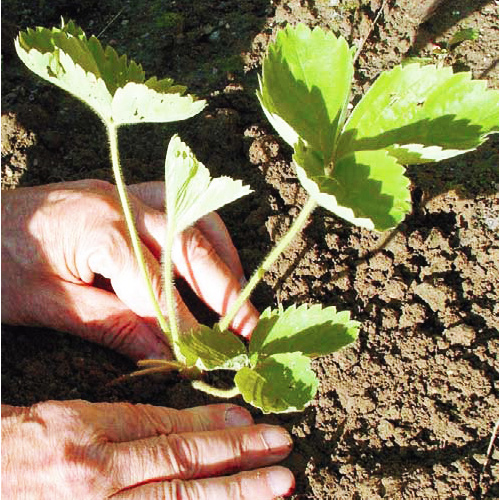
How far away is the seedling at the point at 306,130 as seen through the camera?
1.65m

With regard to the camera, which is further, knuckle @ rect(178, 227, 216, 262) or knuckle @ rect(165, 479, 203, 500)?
knuckle @ rect(178, 227, 216, 262)

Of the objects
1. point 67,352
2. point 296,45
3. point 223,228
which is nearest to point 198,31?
point 223,228

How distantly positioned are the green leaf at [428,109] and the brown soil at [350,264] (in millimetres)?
642

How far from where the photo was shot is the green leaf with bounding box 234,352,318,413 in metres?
1.70

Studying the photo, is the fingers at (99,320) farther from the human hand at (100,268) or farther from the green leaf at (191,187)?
the green leaf at (191,187)

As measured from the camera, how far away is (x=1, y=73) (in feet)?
10.2

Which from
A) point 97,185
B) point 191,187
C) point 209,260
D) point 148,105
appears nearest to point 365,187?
point 191,187

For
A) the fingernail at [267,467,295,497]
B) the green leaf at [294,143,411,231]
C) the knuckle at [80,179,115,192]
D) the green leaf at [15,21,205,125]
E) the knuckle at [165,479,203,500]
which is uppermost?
the green leaf at [15,21,205,125]

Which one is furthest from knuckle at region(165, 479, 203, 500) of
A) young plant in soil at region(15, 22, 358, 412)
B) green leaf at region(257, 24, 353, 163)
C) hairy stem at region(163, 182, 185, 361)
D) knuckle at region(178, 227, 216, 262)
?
green leaf at region(257, 24, 353, 163)

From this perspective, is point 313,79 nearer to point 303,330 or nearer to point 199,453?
point 303,330

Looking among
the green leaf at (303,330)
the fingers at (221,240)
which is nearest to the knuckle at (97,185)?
the fingers at (221,240)

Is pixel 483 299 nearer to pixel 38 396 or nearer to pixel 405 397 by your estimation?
pixel 405 397

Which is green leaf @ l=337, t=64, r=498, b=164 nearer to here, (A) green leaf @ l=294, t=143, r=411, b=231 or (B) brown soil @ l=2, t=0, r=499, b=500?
(A) green leaf @ l=294, t=143, r=411, b=231

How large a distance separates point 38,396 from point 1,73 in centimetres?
169
